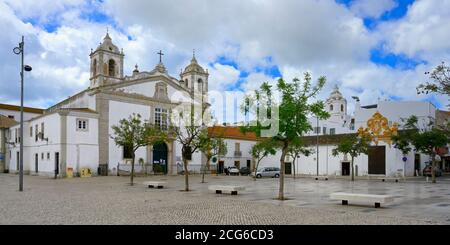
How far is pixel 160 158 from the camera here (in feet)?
155

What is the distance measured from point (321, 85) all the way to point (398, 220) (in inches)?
306

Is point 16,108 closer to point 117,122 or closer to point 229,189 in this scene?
point 117,122

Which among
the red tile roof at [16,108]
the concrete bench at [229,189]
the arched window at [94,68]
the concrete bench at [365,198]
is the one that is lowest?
the concrete bench at [229,189]

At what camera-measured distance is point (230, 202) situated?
52.9 feet

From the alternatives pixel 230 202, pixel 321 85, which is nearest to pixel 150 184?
pixel 230 202

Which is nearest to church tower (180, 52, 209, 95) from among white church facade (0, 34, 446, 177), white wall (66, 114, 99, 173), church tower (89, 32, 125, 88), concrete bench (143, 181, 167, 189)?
white church facade (0, 34, 446, 177)

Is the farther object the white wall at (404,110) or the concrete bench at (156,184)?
the white wall at (404,110)

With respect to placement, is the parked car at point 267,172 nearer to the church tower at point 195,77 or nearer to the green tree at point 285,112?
the church tower at point 195,77

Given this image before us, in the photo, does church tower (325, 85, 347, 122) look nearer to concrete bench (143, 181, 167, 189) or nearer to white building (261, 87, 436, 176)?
white building (261, 87, 436, 176)

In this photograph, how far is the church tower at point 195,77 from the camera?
55188 mm

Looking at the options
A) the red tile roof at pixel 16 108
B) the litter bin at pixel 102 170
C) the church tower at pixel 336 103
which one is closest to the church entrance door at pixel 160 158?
the litter bin at pixel 102 170

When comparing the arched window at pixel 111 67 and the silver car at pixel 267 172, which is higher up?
the arched window at pixel 111 67

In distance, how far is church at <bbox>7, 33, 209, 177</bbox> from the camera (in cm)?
3891

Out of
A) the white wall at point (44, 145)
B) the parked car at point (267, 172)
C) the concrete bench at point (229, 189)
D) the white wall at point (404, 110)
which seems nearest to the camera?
the concrete bench at point (229, 189)
